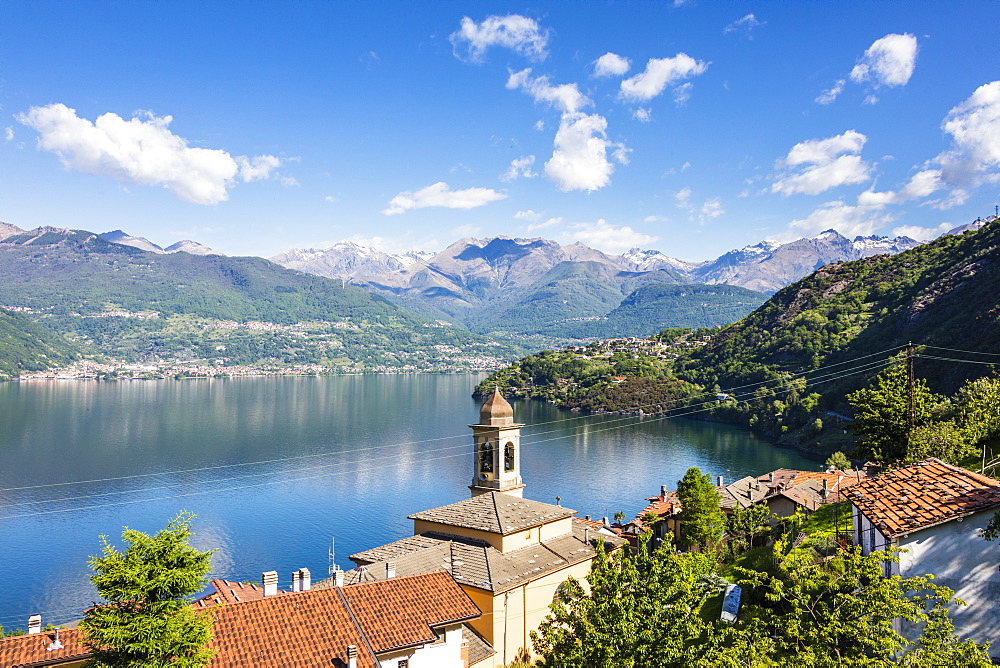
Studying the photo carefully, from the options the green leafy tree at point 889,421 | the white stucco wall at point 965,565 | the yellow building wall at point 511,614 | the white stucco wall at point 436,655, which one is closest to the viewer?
the white stucco wall at point 965,565

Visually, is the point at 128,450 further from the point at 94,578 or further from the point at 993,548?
the point at 993,548

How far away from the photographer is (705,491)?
3086cm

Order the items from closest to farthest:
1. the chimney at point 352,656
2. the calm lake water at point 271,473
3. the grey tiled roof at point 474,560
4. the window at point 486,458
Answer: the chimney at point 352,656
the grey tiled roof at point 474,560
the window at point 486,458
the calm lake water at point 271,473

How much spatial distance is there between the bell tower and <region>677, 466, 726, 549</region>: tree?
1017cm

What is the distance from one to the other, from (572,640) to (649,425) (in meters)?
89.9

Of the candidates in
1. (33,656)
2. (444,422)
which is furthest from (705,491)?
(444,422)

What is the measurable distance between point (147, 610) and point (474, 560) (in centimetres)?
977

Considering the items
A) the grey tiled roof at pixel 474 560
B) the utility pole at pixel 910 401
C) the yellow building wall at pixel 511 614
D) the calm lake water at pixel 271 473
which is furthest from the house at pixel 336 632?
the calm lake water at pixel 271 473

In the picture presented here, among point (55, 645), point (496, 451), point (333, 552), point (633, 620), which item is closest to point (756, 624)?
point (633, 620)

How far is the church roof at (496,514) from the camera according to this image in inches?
790

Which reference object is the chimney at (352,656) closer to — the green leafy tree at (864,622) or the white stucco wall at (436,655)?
the white stucco wall at (436,655)

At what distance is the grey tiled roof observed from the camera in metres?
18.2

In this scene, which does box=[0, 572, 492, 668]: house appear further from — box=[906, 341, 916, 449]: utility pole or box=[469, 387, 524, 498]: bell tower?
box=[906, 341, 916, 449]: utility pole

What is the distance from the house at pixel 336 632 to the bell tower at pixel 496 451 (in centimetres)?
834
